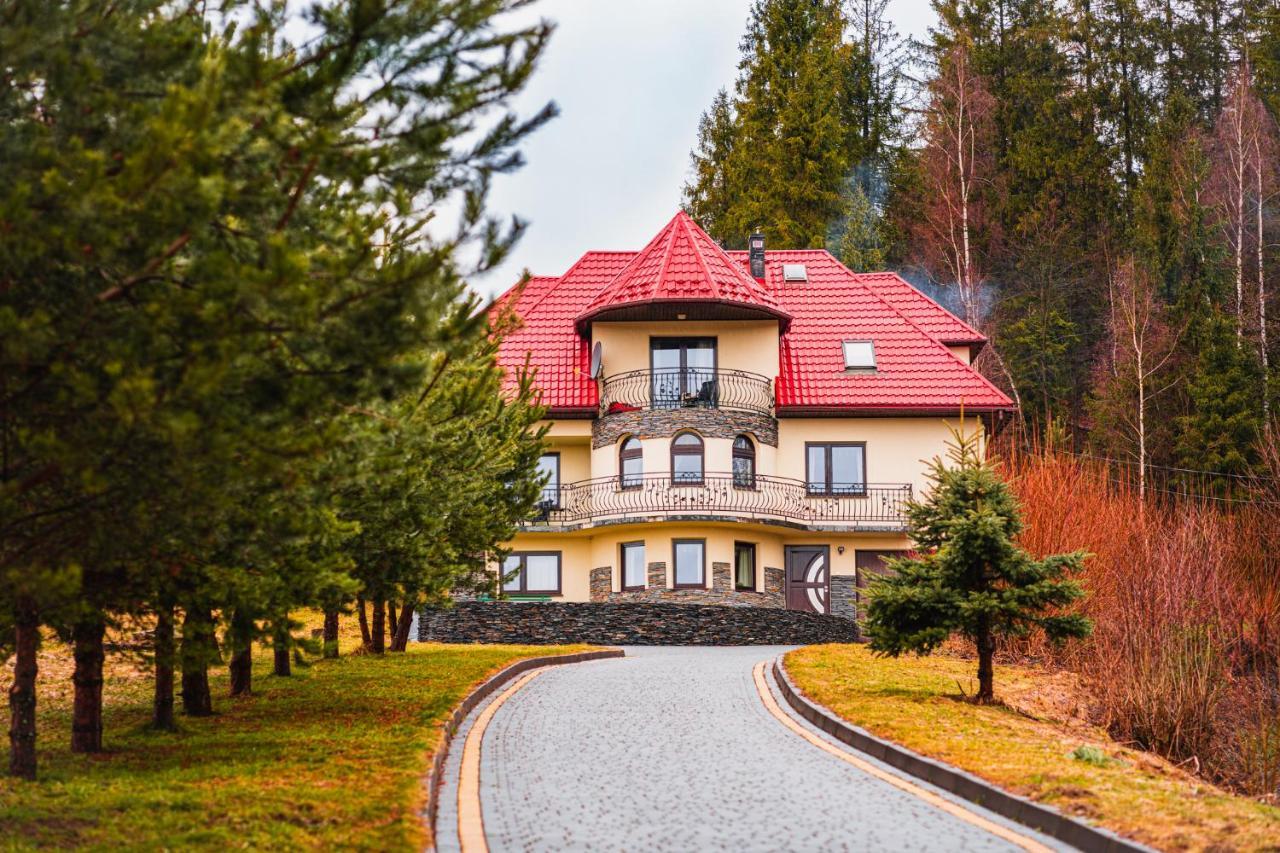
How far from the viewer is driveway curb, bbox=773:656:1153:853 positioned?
30.1ft

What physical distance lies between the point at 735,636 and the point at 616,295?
1034 centimetres

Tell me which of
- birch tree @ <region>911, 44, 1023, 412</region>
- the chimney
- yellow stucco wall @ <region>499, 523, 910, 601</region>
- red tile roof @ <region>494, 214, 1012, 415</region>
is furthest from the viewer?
birch tree @ <region>911, 44, 1023, 412</region>

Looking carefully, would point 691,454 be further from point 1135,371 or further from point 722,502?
point 1135,371

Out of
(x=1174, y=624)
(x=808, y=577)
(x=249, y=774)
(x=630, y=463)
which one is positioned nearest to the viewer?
(x=249, y=774)

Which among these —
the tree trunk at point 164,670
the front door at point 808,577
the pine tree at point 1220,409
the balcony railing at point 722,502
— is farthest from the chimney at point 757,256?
the tree trunk at point 164,670

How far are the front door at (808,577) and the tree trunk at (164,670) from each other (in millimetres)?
25558

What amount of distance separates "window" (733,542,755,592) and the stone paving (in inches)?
784

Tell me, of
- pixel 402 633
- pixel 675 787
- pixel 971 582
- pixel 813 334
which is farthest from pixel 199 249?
pixel 813 334

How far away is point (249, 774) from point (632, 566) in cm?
2755

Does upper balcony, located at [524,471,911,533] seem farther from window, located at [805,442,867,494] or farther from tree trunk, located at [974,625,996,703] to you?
tree trunk, located at [974,625,996,703]

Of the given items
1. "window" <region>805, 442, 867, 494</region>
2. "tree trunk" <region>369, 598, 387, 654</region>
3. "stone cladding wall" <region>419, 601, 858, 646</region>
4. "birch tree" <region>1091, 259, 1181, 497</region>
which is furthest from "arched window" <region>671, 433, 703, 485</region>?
"tree trunk" <region>369, 598, 387, 654</region>

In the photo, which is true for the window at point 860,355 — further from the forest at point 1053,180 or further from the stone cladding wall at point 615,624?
the stone cladding wall at point 615,624

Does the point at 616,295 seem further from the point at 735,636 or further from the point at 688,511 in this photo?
the point at 735,636

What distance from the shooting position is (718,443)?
126 ft
